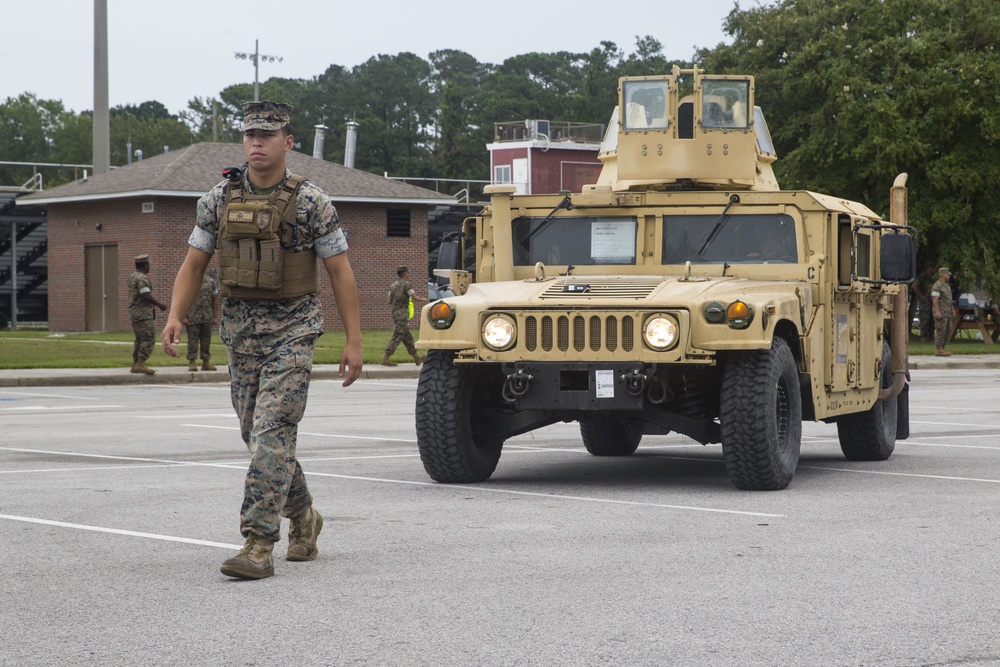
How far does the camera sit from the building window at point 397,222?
154 feet

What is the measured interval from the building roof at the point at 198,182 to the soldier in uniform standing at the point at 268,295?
34.6 m

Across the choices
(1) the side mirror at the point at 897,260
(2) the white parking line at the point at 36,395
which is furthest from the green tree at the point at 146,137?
(1) the side mirror at the point at 897,260

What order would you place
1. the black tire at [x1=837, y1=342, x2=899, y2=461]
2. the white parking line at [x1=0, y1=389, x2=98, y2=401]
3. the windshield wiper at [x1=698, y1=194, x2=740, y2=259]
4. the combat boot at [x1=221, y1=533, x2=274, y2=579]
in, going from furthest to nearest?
the white parking line at [x1=0, y1=389, x2=98, y2=401] < the black tire at [x1=837, y1=342, x2=899, y2=461] < the windshield wiper at [x1=698, y1=194, x2=740, y2=259] < the combat boot at [x1=221, y1=533, x2=274, y2=579]

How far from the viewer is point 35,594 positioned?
6547 mm

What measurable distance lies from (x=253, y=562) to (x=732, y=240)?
553 centimetres

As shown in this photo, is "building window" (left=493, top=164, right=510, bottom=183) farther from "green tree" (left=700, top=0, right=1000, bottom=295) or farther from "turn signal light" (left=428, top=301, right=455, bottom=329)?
"turn signal light" (left=428, top=301, right=455, bottom=329)

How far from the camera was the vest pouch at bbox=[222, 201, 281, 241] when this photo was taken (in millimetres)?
7027

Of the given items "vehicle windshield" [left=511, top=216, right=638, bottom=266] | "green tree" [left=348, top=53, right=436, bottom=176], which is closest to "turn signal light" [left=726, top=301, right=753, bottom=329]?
"vehicle windshield" [left=511, top=216, right=638, bottom=266]

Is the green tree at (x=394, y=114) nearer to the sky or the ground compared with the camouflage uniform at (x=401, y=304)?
nearer to the sky

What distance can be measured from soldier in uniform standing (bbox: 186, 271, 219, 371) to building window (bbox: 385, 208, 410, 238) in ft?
69.2

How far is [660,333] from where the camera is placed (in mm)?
9758

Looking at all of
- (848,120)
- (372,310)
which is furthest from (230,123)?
(848,120)

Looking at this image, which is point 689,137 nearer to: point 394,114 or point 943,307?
point 943,307

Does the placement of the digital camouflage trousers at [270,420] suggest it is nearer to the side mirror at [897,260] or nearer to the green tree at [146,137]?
the side mirror at [897,260]
